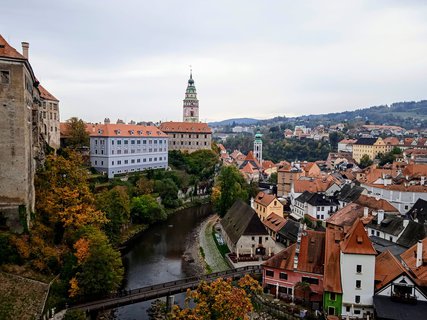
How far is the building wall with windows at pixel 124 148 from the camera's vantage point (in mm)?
57656

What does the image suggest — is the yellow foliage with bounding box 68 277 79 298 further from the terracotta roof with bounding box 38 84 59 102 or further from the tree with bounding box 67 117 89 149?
the tree with bounding box 67 117 89 149

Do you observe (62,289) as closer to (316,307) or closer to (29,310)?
(29,310)

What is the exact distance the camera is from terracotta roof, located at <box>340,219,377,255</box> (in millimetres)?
24016

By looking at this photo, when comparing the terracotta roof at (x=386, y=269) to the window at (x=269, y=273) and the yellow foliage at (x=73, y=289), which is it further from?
the yellow foliage at (x=73, y=289)

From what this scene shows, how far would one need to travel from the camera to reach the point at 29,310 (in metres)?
22.9

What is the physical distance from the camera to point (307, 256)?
2759 cm

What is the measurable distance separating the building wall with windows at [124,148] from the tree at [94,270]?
3023 cm

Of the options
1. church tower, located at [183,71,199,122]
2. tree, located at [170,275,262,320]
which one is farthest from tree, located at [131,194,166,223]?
church tower, located at [183,71,199,122]

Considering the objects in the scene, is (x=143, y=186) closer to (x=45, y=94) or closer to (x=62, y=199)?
(x=45, y=94)

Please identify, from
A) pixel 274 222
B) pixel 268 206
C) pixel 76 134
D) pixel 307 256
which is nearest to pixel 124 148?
pixel 76 134

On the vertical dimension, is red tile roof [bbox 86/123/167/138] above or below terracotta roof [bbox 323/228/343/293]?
above

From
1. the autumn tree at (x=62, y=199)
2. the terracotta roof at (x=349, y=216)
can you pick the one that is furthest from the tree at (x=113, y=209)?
the terracotta roof at (x=349, y=216)

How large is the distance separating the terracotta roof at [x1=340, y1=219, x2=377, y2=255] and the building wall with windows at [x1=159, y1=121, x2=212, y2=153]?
6146 cm

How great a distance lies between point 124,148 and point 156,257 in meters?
26.6
